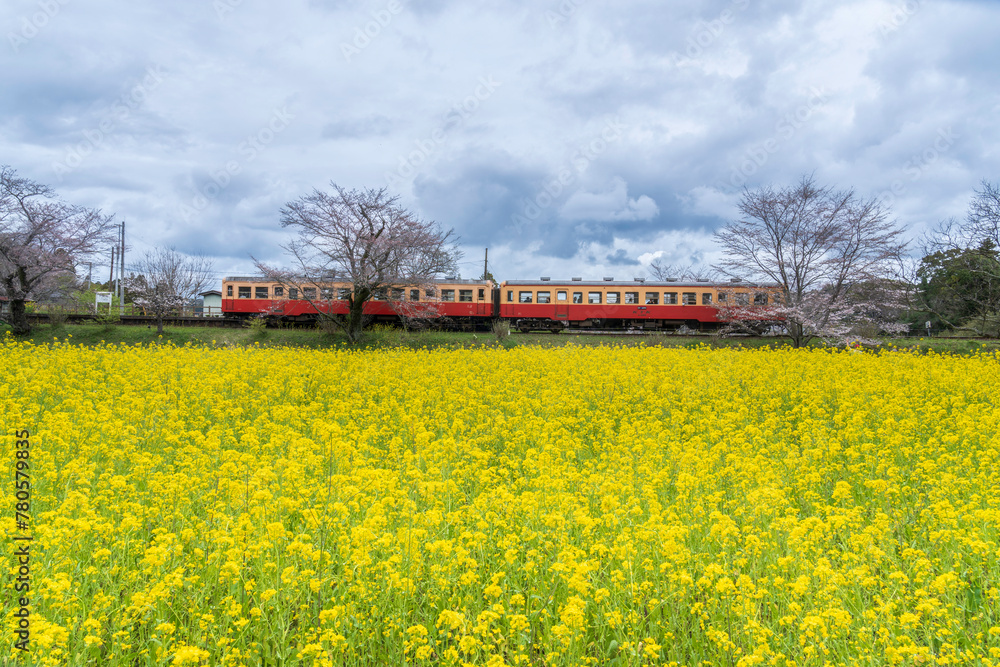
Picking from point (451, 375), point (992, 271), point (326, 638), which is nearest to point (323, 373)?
point (451, 375)

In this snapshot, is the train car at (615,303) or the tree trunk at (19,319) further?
the train car at (615,303)

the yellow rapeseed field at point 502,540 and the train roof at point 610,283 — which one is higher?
the train roof at point 610,283

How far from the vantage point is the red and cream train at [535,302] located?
23.5m

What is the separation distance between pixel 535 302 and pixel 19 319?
2062cm

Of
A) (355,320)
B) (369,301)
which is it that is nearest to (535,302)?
(369,301)

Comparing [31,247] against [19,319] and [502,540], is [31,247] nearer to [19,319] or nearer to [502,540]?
[19,319]

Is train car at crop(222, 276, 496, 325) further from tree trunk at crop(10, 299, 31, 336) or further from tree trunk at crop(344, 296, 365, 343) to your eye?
tree trunk at crop(10, 299, 31, 336)

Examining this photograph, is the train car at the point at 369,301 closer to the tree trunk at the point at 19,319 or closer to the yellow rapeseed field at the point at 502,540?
the tree trunk at the point at 19,319

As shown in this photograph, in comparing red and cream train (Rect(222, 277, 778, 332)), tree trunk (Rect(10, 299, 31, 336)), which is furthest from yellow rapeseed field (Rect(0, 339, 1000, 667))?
tree trunk (Rect(10, 299, 31, 336))

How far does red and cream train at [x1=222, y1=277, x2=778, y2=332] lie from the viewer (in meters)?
23.5

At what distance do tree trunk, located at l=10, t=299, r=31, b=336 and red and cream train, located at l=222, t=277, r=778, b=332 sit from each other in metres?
7.01

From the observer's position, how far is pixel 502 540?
10.3 ft

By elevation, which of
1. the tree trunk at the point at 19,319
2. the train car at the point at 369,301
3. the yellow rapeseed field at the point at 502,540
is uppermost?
the train car at the point at 369,301

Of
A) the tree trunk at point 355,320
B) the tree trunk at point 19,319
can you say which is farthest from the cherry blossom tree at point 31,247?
the tree trunk at point 355,320
